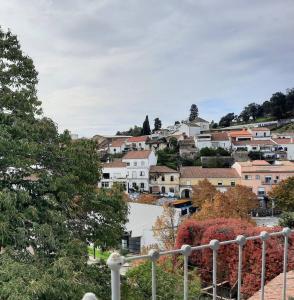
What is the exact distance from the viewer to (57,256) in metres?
4.47

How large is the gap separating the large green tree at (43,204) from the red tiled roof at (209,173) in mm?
23839

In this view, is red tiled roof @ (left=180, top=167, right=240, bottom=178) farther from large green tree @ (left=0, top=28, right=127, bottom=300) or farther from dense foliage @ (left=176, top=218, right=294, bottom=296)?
large green tree @ (left=0, top=28, right=127, bottom=300)

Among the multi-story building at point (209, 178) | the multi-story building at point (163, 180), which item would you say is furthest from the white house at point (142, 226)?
the multi-story building at point (163, 180)

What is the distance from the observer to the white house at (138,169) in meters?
32.5

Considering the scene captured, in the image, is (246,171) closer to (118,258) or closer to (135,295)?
(135,295)

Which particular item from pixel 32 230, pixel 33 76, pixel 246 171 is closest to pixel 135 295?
pixel 32 230

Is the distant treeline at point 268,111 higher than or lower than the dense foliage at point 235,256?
higher

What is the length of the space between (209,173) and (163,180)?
4.34m

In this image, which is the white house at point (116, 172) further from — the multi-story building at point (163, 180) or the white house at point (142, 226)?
the white house at point (142, 226)

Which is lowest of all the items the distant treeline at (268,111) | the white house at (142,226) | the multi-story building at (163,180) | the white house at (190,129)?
the white house at (142,226)

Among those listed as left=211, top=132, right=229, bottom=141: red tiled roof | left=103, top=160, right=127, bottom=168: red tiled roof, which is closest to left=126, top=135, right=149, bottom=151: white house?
left=211, top=132, right=229, bottom=141: red tiled roof

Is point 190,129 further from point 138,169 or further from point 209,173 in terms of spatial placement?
point 209,173

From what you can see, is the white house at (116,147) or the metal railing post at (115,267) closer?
the metal railing post at (115,267)

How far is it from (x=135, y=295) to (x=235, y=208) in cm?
1507
